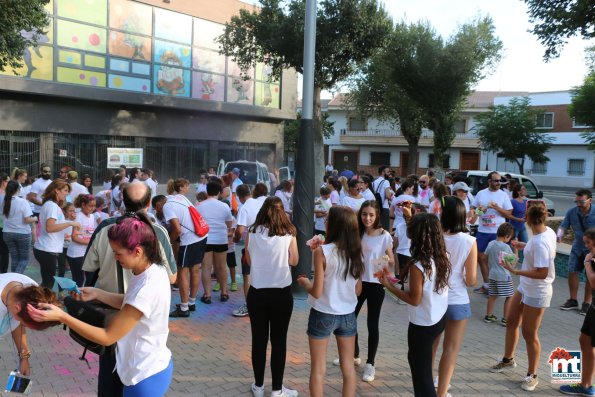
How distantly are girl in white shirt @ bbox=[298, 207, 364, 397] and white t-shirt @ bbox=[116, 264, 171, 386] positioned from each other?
1.32 m

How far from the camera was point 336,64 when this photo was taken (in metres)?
17.6

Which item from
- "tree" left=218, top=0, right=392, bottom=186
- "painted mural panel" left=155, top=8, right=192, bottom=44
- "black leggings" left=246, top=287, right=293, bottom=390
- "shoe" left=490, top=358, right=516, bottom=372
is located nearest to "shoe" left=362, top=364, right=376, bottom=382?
"black leggings" left=246, top=287, right=293, bottom=390

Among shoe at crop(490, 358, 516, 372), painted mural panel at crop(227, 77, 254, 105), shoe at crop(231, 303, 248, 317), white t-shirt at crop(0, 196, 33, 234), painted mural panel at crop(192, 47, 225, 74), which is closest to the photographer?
shoe at crop(490, 358, 516, 372)

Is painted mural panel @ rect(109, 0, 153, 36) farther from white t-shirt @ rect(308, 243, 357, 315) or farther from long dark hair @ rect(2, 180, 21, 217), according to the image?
white t-shirt @ rect(308, 243, 357, 315)

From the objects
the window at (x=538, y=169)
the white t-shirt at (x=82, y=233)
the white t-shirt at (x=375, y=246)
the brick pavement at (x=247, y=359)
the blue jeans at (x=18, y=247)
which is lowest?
the brick pavement at (x=247, y=359)

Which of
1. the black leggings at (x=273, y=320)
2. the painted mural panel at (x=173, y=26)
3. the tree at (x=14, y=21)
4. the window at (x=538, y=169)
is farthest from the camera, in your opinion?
the window at (x=538, y=169)

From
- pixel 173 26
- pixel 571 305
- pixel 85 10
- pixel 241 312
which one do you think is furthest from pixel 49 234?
pixel 173 26

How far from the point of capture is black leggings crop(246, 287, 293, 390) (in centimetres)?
419

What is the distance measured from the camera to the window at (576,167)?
39812mm

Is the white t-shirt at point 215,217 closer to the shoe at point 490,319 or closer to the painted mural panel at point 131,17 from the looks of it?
the shoe at point 490,319

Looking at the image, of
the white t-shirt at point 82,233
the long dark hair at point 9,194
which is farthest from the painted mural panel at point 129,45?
the white t-shirt at point 82,233

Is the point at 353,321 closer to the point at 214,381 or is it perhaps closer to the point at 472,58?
→ the point at 214,381

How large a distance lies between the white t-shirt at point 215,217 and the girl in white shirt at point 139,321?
4.30 meters

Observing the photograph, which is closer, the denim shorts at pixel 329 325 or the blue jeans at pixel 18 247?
the denim shorts at pixel 329 325
